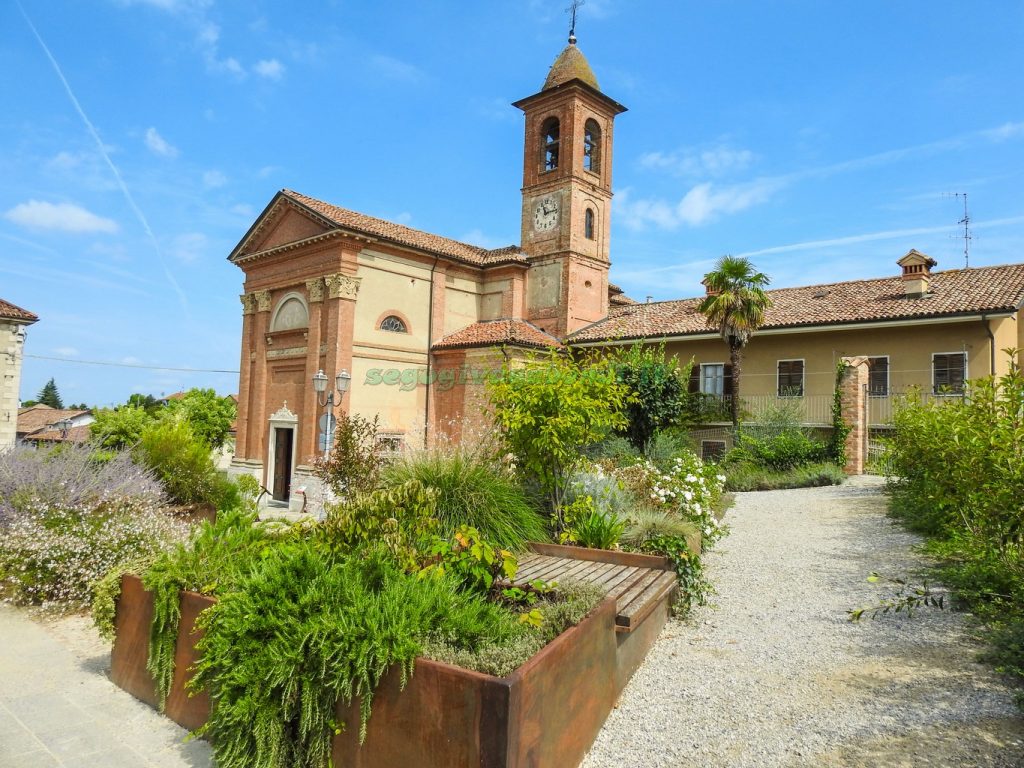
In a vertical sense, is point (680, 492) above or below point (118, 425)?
below

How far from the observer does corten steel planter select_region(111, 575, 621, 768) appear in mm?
2932

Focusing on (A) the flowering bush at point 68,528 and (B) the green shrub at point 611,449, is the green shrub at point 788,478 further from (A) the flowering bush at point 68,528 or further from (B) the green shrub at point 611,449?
(A) the flowering bush at point 68,528

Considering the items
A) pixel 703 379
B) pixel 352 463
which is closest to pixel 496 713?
pixel 352 463

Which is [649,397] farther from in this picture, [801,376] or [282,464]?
[282,464]

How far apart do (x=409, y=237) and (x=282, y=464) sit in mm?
9264

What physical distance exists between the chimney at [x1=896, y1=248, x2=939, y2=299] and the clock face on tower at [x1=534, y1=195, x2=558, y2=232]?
11780 mm

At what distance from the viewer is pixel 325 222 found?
2034cm

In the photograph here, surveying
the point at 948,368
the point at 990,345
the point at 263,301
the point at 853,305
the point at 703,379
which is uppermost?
the point at 263,301

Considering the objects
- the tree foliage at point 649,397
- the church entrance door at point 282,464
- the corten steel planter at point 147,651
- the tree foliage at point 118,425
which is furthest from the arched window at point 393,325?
the corten steel planter at point 147,651

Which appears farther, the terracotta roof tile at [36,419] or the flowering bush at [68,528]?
the terracotta roof tile at [36,419]

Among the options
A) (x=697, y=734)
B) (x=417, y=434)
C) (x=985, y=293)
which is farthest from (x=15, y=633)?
(x=985, y=293)

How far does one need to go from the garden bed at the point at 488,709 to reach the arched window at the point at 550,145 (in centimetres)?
2280

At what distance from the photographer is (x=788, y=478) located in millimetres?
15484

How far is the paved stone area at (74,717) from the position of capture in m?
4.03
